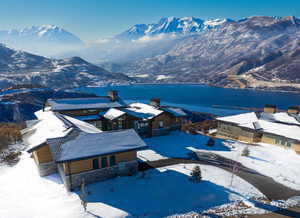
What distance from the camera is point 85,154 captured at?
15.8 m

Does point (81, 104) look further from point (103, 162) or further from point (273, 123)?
point (273, 123)

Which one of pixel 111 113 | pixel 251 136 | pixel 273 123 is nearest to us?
pixel 111 113

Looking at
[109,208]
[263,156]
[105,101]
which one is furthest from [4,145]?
[263,156]

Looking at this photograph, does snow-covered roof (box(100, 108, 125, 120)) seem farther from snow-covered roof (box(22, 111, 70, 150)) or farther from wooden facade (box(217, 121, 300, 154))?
wooden facade (box(217, 121, 300, 154))

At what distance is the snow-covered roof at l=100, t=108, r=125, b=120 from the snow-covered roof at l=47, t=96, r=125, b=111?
207cm

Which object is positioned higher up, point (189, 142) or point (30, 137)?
point (30, 137)

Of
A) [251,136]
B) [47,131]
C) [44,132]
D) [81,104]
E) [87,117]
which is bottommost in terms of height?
[251,136]

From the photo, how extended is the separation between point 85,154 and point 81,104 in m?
19.4

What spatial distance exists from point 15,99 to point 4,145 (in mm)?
62967

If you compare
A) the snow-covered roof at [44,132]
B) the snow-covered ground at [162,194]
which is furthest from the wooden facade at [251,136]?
the snow-covered roof at [44,132]

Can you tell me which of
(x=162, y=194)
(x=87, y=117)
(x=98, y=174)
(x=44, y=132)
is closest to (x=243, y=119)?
(x=162, y=194)

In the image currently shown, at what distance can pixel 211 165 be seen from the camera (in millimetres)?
21969

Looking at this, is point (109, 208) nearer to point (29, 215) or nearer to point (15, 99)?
point (29, 215)

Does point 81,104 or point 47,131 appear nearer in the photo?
point 47,131
